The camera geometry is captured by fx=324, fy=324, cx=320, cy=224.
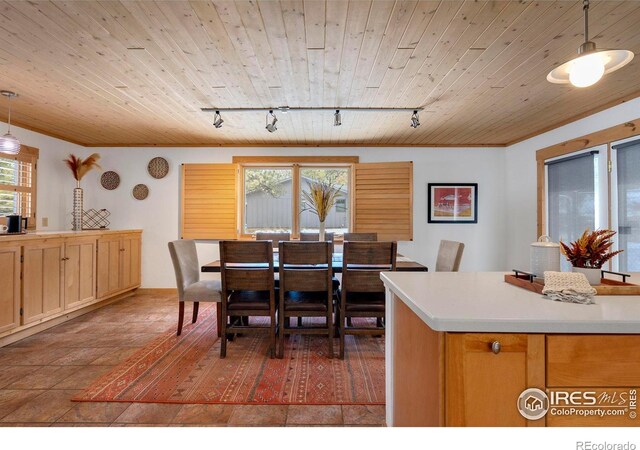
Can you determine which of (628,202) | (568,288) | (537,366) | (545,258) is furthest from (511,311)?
(628,202)

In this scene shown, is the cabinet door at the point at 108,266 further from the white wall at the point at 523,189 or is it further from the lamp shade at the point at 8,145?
the white wall at the point at 523,189

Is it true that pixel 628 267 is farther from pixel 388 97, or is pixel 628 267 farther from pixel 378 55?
pixel 378 55

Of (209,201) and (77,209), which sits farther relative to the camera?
(209,201)

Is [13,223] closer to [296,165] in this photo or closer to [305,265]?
[305,265]

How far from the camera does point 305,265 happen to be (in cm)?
264

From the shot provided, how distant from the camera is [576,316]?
0.92m

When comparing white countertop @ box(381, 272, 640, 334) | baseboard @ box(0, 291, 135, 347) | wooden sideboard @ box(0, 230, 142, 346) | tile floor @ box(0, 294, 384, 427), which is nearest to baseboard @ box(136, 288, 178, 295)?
wooden sideboard @ box(0, 230, 142, 346)

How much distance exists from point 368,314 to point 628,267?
2.56m

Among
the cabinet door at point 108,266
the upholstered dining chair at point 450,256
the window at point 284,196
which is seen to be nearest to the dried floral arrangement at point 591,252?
the upholstered dining chair at point 450,256

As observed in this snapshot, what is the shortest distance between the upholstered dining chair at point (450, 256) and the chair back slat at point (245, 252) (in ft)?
5.29

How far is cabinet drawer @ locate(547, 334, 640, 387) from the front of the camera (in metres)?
0.88

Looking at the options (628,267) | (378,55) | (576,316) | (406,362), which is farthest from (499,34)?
(628,267)

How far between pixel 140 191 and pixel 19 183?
133cm

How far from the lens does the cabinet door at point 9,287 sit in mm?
2830
